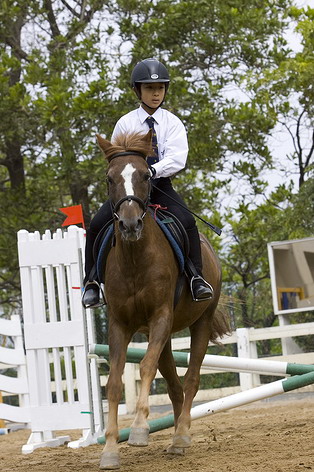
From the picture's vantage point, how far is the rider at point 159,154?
21.5 ft

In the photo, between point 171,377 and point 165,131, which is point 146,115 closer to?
point 165,131

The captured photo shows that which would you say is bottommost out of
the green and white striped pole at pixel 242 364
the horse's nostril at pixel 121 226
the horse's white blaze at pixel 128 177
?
the green and white striped pole at pixel 242 364

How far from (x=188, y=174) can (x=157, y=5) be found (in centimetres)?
320

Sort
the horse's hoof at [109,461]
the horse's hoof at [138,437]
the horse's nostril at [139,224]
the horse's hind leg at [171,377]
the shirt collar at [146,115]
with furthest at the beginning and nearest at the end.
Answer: the horse's hind leg at [171,377], the shirt collar at [146,115], the horse's hoof at [109,461], the horse's nostril at [139,224], the horse's hoof at [138,437]

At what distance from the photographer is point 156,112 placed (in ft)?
22.5

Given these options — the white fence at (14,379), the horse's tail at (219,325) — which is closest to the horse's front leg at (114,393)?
the horse's tail at (219,325)

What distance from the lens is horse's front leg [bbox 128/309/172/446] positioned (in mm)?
5473

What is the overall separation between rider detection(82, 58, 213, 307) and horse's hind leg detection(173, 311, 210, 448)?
2.52 feet

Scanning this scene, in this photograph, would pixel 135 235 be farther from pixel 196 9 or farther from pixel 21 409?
pixel 196 9

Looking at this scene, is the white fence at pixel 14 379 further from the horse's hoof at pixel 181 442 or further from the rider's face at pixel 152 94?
the rider's face at pixel 152 94

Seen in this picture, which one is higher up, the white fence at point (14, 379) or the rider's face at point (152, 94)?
the rider's face at point (152, 94)

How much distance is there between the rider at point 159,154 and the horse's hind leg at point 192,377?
769mm

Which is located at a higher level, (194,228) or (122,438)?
(194,228)

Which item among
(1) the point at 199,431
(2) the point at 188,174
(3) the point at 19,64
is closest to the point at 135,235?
(1) the point at 199,431
